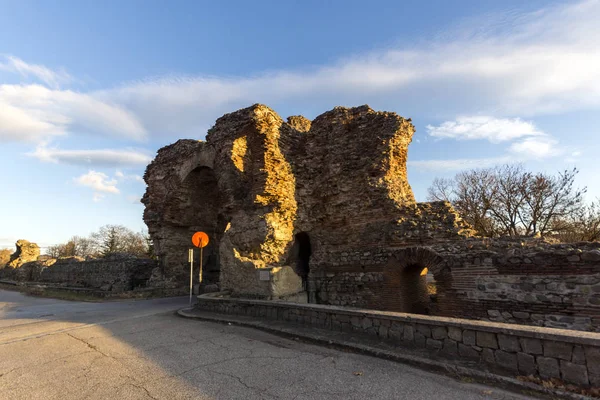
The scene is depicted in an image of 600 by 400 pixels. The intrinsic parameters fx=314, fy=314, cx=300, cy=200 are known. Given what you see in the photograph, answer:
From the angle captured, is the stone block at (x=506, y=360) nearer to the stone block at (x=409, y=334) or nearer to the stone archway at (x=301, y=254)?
the stone block at (x=409, y=334)

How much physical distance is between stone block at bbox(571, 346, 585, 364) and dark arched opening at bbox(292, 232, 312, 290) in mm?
8177

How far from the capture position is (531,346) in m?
3.88

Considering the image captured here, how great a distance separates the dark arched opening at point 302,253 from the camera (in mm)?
11453

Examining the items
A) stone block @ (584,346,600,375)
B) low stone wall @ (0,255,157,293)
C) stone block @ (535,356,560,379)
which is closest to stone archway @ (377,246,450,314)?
stone block @ (535,356,560,379)

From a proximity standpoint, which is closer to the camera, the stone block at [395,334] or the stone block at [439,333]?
the stone block at [439,333]

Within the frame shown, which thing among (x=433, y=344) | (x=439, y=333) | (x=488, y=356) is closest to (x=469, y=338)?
(x=488, y=356)

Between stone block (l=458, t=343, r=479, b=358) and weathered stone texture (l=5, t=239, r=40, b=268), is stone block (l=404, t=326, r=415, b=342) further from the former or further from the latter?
weathered stone texture (l=5, t=239, r=40, b=268)

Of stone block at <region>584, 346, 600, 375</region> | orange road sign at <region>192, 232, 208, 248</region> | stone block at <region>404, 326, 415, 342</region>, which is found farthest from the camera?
orange road sign at <region>192, 232, 208, 248</region>

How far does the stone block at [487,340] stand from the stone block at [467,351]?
14 cm

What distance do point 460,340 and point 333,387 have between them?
2023mm

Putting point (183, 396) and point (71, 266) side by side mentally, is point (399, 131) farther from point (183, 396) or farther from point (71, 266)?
point (71, 266)

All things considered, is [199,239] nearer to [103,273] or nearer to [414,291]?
[414,291]

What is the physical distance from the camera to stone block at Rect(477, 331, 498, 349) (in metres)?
4.19

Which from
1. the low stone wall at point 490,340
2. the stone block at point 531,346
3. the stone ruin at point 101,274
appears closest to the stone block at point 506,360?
the low stone wall at point 490,340
